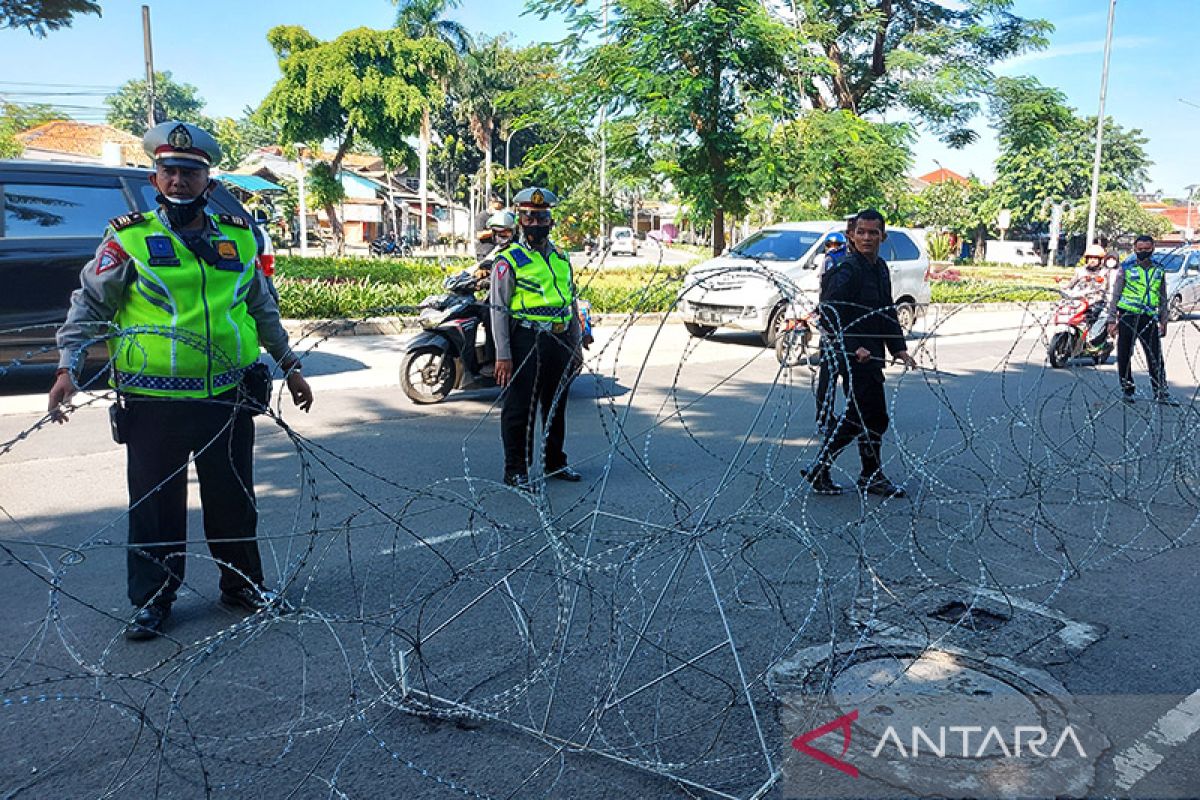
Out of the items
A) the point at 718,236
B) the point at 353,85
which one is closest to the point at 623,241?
the point at 718,236

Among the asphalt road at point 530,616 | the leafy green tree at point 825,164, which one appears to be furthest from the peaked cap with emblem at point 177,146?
the leafy green tree at point 825,164

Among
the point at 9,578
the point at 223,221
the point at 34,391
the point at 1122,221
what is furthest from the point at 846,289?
the point at 1122,221

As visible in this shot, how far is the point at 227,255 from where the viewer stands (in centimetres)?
335

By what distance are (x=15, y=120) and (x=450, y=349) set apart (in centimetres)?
2635

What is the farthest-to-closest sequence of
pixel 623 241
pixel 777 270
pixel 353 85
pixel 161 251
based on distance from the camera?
pixel 353 85 < pixel 623 241 < pixel 777 270 < pixel 161 251

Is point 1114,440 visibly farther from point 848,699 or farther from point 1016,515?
point 848,699

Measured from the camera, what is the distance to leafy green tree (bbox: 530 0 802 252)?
51.6 feet

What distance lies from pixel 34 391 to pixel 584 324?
493 cm

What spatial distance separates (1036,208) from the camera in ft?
175

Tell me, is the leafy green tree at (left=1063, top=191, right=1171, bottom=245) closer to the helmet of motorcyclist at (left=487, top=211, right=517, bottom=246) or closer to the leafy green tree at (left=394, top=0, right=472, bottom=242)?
the leafy green tree at (left=394, top=0, right=472, bottom=242)

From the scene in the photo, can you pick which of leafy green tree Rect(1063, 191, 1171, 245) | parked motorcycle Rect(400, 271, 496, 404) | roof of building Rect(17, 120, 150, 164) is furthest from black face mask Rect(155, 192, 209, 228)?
leafy green tree Rect(1063, 191, 1171, 245)

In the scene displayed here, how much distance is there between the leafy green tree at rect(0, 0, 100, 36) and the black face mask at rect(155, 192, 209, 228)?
1555 cm

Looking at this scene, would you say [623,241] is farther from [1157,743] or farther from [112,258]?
[1157,743]

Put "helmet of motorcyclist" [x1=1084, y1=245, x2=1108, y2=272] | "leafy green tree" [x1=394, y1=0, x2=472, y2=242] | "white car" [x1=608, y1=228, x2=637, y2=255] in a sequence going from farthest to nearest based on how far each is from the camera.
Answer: "leafy green tree" [x1=394, y1=0, x2=472, y2=242], "helmet of motorcyclist" [x1=1084, y1=245, x2=1108, y2=272], "white car" [x1=608, y1=228, x2=637, y2=255]
